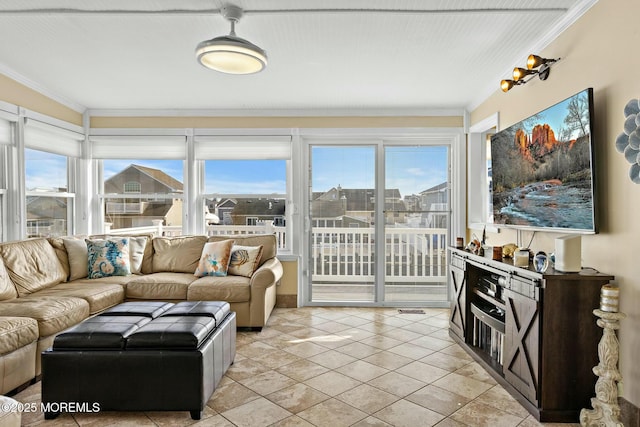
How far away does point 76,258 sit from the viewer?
4.03 metres

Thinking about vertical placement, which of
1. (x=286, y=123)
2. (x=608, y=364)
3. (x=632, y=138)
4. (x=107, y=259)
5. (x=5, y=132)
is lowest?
(x=608, y=364)

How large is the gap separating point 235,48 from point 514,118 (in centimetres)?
246

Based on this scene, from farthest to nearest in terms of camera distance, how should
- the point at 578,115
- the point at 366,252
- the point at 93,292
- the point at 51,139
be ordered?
the point at 366,252
the point at 51,139
the point at 93,292
the point at 578,115

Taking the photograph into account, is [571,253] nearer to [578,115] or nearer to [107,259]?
[578,115]

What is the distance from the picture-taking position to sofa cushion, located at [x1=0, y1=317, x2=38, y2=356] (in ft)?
7.89

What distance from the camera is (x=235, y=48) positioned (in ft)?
8.11

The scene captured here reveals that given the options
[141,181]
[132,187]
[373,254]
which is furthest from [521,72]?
[132,187]

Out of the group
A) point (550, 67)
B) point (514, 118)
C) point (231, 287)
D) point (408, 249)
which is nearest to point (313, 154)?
point (408, 249)

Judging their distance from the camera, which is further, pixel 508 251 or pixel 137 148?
pixel 137 148

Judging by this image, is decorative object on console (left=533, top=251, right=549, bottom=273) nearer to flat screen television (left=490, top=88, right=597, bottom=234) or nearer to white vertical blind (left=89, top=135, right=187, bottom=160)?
flat screen television (left=490, top=88, right=597, bottom=234)

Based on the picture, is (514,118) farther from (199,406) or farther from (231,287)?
(199,406)

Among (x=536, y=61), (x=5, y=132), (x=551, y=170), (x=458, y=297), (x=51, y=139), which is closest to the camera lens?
(x=551, y=170)

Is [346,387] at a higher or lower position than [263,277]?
lower

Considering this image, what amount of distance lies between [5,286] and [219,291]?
169 centimetres
